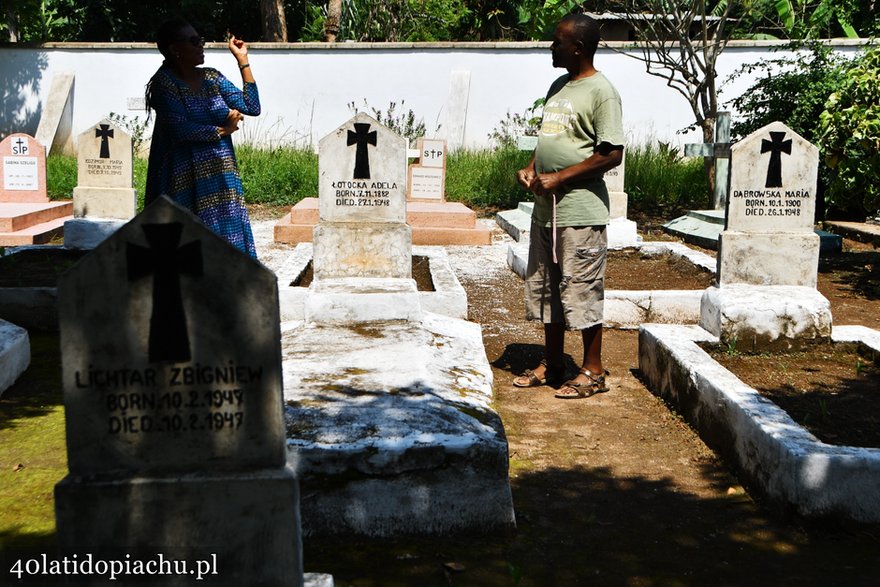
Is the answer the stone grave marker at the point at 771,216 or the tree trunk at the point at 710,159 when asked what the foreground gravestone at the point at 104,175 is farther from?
the tree trunk at the point at 710,159

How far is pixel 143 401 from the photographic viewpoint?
228 cm

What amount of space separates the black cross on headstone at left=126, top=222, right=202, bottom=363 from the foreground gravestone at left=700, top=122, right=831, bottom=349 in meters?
3.92

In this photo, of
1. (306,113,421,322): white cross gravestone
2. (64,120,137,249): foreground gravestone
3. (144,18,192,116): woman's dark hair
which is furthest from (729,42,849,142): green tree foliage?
(144,18,192,116): woman's dark hair

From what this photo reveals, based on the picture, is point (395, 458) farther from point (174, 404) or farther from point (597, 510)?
point (174, 404)

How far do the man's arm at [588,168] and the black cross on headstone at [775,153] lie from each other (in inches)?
57.7

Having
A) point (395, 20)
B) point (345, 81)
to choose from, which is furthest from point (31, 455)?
point (395, 20)

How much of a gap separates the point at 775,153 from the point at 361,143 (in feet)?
8.76

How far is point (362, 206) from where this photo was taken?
20.9ft

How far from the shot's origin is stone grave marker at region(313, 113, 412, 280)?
6316mm

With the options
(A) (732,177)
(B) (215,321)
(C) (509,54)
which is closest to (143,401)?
(B) (215,321)

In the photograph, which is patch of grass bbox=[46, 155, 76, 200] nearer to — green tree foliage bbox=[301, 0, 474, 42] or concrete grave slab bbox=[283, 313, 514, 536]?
green tree foliage bbox=[301, 0, 474, 42]

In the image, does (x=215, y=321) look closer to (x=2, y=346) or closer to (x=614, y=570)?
(x=614, y=570)

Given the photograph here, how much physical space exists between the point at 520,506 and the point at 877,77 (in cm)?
589

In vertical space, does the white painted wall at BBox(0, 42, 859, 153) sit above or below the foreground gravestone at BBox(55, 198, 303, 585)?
above
